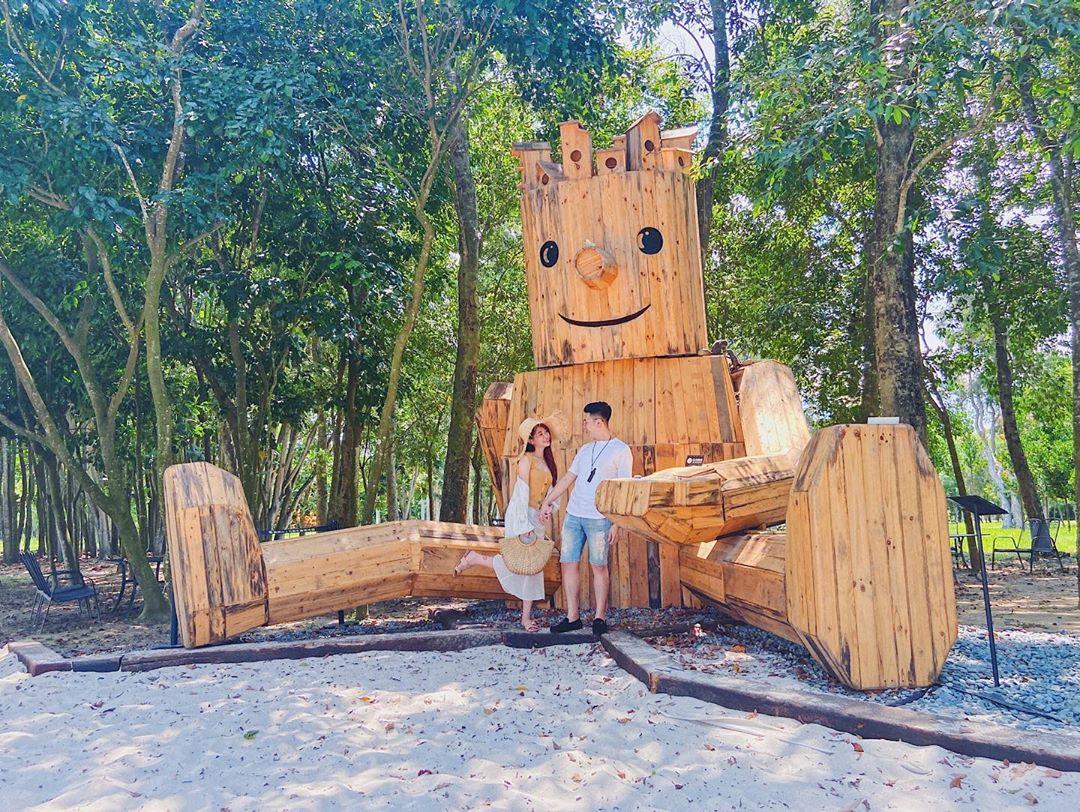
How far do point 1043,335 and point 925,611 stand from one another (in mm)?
10360

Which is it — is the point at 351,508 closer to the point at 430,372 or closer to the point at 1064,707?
the point at 430,372

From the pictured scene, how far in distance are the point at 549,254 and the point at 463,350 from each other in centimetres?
371

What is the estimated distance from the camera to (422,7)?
27.1ft

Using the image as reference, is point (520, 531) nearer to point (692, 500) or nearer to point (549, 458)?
point (549, 458)

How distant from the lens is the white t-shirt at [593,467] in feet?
18.9

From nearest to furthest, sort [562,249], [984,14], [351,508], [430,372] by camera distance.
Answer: [984,14] → [562,249] → [351,508] → [430,372]

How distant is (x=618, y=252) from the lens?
255 inches

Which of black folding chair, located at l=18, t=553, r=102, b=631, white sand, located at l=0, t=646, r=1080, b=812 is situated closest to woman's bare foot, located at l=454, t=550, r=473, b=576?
white sand, located at l=0, t=646, r=1080, b=812

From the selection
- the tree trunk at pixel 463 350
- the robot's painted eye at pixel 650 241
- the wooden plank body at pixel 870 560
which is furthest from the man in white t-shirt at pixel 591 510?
the tree trunk at pixel 463 350

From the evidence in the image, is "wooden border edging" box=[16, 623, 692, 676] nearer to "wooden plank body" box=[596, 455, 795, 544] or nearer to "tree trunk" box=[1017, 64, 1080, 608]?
"wooden plank body" box=[596, 455, 795, 544]

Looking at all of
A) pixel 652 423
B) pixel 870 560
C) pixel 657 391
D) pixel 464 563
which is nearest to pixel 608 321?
pixel 657 391

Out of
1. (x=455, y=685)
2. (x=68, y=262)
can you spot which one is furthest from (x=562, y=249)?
(x=68, y=262)

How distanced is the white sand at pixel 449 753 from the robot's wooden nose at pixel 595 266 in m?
2.92

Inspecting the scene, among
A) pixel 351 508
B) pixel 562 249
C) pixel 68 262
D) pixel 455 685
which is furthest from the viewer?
pixel 351 508
